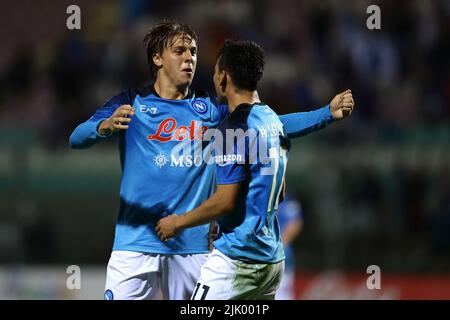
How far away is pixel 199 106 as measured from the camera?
19.0 ft

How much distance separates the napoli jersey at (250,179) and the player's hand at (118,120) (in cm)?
58

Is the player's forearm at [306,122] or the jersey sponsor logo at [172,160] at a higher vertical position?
the player's forearm at [306,122]

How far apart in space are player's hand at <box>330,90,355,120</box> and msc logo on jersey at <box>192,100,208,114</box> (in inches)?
33.7

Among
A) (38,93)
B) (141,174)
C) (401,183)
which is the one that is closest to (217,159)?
(141,174)

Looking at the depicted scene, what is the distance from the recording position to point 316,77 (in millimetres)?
12930

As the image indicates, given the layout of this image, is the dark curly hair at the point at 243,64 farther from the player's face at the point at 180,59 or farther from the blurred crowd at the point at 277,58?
the blurred crowd at the point at 277,58

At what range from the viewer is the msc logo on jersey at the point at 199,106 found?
5.77 metres

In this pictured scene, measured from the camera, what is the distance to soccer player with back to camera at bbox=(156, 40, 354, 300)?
4.99 metres

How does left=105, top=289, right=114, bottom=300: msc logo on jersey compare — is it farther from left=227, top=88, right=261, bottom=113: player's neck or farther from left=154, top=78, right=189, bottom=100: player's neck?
left=227, top=88, right=261, bottom=113: player's neck

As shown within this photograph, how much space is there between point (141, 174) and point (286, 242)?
4197mm

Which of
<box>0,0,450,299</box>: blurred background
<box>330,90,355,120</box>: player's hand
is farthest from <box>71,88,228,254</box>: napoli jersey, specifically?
<box>0,0,450,299</box>: blurred background

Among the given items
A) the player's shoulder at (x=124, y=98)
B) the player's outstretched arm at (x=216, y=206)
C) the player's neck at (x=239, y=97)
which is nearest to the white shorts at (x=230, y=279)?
the player's outstretched arm at (x=216, y=206)

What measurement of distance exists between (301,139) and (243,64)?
593 cm

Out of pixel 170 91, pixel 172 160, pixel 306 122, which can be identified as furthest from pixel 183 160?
pixel 306 122
